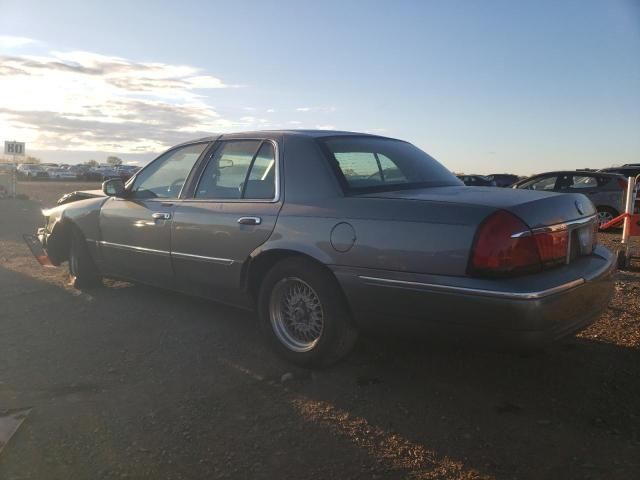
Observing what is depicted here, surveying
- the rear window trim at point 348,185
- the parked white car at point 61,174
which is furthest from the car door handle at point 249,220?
the parked white car at point 61,174

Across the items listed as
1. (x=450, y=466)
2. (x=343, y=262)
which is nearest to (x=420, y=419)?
(x=450, y=466)

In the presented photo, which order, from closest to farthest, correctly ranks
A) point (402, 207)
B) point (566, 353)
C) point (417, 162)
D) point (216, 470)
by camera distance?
point (216, 470)
point (402, 207)
point (566, 353)
point (417, 162)

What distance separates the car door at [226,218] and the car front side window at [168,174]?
0.26 metres

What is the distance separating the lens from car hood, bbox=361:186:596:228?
307cm

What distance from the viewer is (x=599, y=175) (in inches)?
522

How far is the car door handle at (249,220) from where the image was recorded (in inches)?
155

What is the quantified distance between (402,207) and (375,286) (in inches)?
18.6

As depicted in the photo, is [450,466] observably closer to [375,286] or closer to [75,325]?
[375,286]

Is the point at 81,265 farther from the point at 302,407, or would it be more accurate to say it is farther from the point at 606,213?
the point at 606,213

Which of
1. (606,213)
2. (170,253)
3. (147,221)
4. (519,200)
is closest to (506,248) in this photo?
(519,200)

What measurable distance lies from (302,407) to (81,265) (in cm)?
357

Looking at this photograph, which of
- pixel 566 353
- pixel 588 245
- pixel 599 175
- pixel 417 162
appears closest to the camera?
pixel 588 245

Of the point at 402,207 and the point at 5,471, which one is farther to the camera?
the point at 402,207

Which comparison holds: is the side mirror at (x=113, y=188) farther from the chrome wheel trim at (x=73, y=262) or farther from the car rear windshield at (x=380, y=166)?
the car rear windshield at (x=380, y=166)
